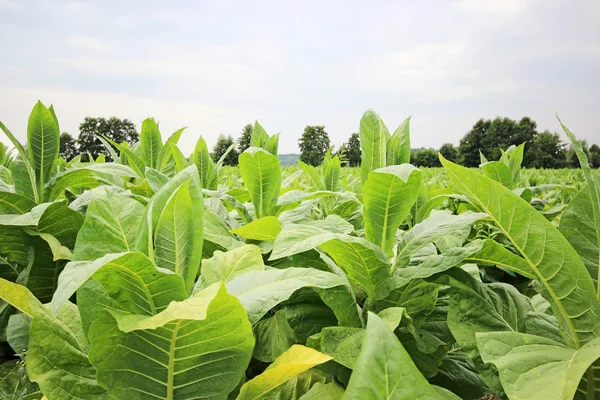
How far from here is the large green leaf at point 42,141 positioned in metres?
1.67

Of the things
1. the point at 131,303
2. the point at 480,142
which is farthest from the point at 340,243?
the point at 480,142

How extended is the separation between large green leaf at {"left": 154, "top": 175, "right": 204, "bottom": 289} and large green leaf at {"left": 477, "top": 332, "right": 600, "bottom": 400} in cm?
62

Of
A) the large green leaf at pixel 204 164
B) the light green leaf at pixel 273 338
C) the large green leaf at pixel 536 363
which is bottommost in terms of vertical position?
the light green leaf at pixel 273 338

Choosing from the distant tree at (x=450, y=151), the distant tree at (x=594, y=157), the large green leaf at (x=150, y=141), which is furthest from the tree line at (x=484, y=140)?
the large green leaf at (x=150, y=141)

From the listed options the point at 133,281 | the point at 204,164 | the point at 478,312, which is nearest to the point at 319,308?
the point at 478,312

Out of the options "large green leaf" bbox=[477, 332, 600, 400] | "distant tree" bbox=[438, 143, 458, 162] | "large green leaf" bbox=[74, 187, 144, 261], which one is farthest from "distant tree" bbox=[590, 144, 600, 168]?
"distant tree" bbox=[438, 143, 458, 162]

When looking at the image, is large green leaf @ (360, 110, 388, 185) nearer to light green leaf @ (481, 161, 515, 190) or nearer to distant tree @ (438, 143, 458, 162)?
light green leaf @ (481, 161, 515, 190)

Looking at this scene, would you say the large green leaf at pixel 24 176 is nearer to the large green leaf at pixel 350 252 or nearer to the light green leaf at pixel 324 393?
the large green leaf at pixel 350 252

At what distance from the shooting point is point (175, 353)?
0.78m

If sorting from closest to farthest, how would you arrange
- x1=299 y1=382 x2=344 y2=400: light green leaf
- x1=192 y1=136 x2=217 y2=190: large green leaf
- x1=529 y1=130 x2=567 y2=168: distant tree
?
x1=299 y1=382 x2=344 y2=400: light green leaf
x1=192 y1=136 x2=217 y2=190: large green leaf
x1=529 y1=130 x2=567 y2=168: distant tree

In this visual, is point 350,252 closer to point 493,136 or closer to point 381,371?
point 381,371

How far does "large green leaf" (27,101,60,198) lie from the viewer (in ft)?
5.49

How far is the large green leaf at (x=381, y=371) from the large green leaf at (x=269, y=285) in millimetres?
202

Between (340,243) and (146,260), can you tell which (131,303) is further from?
(340,243)
